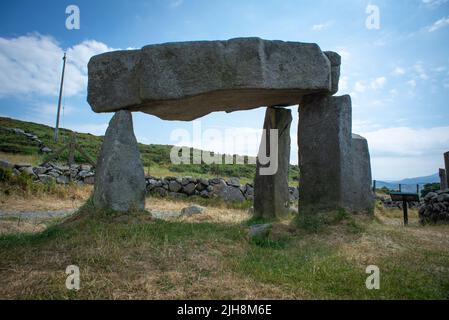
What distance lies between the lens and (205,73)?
5965mm

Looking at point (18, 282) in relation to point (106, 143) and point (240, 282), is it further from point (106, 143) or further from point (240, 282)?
point (106, 143)

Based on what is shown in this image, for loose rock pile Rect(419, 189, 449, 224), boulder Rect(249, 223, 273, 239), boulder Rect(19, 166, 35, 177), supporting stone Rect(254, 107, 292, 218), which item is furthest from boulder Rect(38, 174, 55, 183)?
loose rock pile Rect(419, 189, 449, 224)

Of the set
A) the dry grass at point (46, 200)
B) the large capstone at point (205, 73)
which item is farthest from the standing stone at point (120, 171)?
the dry grass at point (46, 200)

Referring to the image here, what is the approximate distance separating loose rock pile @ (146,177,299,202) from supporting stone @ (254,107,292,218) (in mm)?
5440

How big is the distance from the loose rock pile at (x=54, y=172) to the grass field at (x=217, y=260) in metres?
8.34

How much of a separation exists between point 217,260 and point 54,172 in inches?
479

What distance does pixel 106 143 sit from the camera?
20.9 feet

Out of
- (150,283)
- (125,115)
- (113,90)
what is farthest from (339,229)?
(113,90)

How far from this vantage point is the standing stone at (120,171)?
6066mm

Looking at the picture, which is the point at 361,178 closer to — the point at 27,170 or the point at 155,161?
the point at 27,170

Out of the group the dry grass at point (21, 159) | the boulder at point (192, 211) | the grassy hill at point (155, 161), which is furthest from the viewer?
the grassy hill at point (155, 161)

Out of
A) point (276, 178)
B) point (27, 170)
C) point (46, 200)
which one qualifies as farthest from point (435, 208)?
point (27, 170)

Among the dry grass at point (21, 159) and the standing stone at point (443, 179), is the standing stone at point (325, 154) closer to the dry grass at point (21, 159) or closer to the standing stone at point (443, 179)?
the standing stone at point (443, 179)
